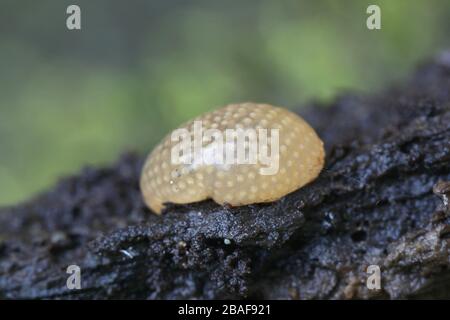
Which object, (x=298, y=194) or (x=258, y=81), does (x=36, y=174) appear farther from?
(x=298, y=194)

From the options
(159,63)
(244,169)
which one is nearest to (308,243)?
(244,169)

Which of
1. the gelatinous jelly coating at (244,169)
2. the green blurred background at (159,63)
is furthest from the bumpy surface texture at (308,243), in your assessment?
the green blurred background at (159,63)

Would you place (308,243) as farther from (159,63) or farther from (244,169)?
(159,63)

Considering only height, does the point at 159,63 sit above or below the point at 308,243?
above

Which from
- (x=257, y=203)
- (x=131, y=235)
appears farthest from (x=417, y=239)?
(x=131, y=235)

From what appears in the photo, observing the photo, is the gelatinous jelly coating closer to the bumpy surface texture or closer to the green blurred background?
the bumpy surface texture

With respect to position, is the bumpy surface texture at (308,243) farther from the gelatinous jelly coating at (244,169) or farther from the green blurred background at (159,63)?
the green blurred background at (159,63)
